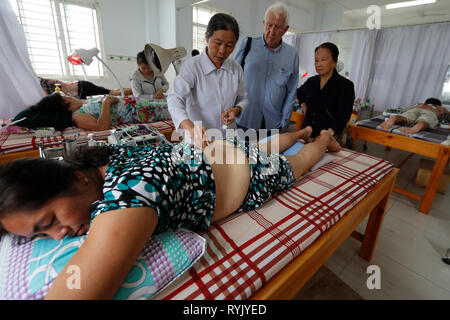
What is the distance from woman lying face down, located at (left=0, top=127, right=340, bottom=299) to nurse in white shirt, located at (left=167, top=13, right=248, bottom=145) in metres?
0.41

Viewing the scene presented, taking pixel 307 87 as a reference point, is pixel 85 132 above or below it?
below

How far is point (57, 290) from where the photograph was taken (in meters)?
0.49

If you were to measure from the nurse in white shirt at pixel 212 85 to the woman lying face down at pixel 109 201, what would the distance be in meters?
0.41

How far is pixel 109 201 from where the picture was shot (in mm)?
580

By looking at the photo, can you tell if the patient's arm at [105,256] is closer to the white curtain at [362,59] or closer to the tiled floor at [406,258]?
the tiled floor at [406,258]

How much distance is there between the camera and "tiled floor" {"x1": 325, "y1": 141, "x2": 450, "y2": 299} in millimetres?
1332

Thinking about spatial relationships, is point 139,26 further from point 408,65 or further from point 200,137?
point 408,65

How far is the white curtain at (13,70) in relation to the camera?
2.01 meters

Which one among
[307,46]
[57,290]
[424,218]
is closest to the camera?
[57,290]

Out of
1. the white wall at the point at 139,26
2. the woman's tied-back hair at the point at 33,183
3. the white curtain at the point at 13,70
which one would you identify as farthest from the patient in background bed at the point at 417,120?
the white wall at the point at 139,26

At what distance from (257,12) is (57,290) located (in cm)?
649

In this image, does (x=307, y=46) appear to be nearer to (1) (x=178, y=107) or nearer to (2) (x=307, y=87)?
(2) (x=307, y=87)

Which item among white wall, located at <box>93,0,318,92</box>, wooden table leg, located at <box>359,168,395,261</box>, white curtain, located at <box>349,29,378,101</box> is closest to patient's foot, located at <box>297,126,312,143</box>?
wooden table leg, located at <box>359,168,395,261</box>

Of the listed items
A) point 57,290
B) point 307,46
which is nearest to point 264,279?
point 57,290
